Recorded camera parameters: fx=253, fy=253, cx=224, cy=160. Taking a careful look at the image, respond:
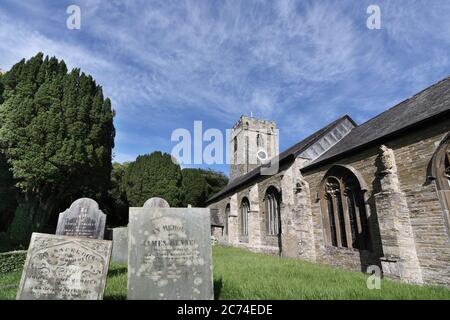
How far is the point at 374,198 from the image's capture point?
9406mm

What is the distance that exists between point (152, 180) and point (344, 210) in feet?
77.1

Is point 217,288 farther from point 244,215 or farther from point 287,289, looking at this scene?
point 244,215

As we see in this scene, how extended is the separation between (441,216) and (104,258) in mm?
9121

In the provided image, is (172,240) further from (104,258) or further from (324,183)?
(324,183)

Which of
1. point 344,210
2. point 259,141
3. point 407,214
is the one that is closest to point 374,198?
point 407,214

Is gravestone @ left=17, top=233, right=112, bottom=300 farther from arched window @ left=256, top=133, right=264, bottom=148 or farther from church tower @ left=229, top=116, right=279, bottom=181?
arched window @ left=256, top=133, right=264, bottom=148

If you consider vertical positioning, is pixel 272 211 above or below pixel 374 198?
above

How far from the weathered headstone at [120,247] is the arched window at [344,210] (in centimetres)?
902

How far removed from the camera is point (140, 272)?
13.8 feet

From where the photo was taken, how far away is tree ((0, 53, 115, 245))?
14.6m

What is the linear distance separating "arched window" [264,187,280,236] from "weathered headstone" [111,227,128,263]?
29.4ft

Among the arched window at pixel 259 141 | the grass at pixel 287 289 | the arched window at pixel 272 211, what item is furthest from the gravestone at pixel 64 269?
the arched window at pixel 259 141

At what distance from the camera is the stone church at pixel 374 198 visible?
7.81 meters
